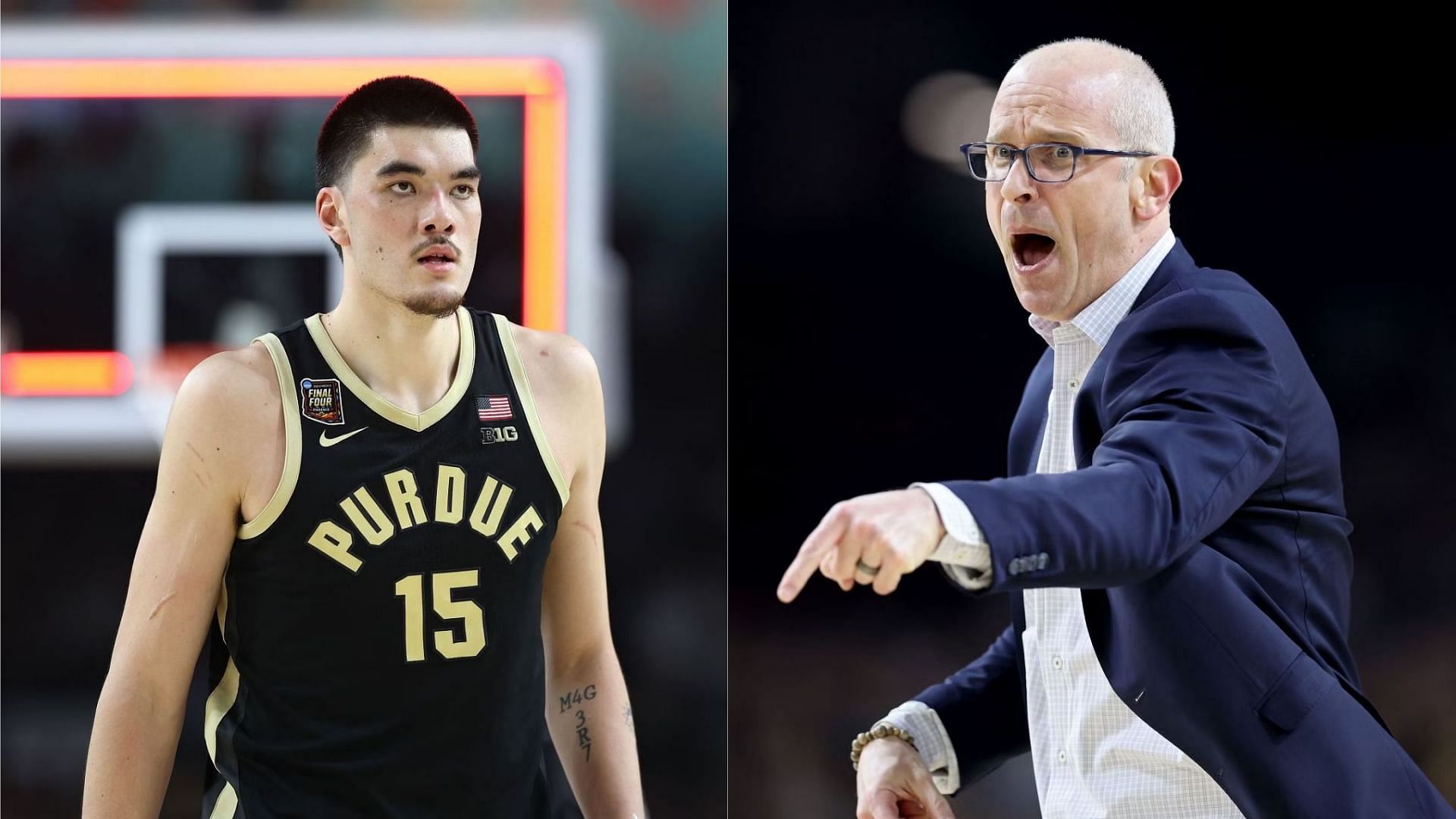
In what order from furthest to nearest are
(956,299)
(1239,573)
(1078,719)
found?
1. (956,299)
2. (1078,719)
3. (1239,573)

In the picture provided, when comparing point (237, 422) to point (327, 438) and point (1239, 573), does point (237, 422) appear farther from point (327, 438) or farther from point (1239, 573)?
point (1239, 573)

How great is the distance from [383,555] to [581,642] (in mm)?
401

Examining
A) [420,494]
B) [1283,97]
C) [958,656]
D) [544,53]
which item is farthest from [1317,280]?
[420,494]

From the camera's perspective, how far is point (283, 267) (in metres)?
3.34

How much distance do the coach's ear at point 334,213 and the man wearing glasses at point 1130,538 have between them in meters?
1.10

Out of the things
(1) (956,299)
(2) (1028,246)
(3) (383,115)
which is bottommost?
(1) (956,299)

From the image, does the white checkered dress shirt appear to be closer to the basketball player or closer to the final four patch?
the basketball player

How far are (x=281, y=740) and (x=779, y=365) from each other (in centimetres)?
149

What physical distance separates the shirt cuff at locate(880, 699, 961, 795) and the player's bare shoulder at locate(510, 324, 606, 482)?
72cm

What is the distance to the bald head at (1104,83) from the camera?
2.17 meters

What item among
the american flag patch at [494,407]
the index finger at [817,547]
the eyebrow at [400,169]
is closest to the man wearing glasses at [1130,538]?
the index finger at [817,547]

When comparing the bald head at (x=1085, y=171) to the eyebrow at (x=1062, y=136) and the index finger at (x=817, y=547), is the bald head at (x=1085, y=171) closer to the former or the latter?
the eyebrow at (x=1062, y=136)

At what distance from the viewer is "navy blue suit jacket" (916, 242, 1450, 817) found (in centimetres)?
171

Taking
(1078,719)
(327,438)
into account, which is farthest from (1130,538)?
(327,438)
